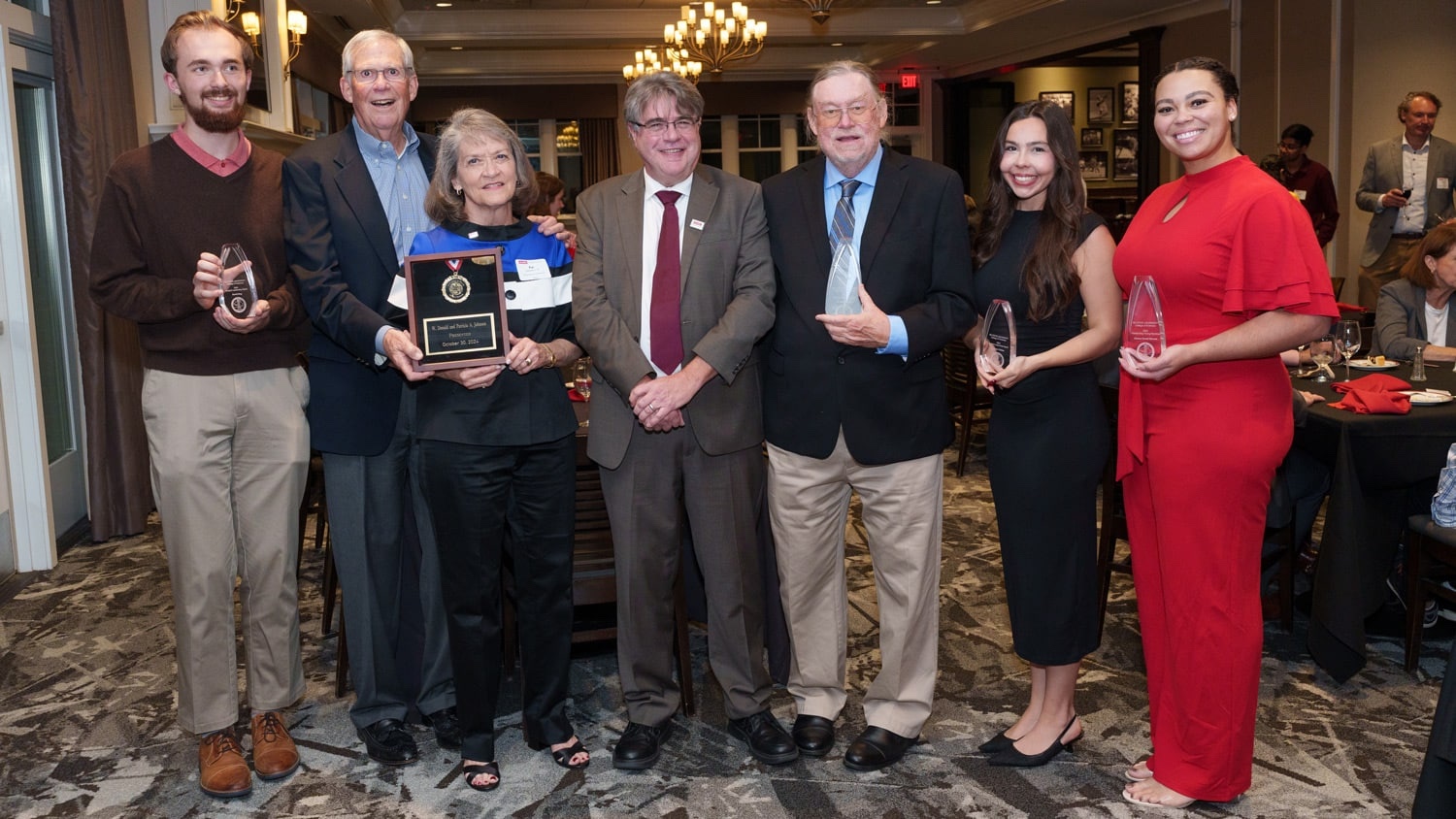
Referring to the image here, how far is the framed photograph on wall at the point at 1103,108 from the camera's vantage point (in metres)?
16.7

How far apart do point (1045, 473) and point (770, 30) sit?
41.3 ft

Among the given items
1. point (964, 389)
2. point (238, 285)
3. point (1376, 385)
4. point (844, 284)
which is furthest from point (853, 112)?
point (964, 389)

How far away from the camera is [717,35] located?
10.5 m

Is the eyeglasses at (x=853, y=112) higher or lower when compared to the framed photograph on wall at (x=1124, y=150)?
lower

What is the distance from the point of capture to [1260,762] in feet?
10.7

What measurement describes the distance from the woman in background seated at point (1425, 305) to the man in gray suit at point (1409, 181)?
3.64 m

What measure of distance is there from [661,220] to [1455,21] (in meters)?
9.35

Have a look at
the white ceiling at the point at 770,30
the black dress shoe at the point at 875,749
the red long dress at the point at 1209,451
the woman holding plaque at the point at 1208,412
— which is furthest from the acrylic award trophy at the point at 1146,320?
the white ceiling at the point at 770,30

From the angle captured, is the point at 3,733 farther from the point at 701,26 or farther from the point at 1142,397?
the point at 701,26

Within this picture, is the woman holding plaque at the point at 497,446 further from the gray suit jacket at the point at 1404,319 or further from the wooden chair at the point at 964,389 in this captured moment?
the wooden chair at the point at 964,389

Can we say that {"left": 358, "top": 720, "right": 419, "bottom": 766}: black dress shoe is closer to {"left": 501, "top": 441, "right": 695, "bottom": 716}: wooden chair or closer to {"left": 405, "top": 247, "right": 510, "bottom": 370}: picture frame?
{"left": 501, "top": 441, "right": 695, "bottom": 716}: wooden chair

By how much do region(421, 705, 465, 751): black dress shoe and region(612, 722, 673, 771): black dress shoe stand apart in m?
0.46

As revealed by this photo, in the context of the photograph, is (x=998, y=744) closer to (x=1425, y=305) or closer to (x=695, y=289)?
(x=695, y=289)

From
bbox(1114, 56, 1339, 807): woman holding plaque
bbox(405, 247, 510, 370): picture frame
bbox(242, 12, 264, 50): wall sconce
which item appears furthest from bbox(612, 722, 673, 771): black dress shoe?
bbox(242, 12, 264, 50): wall sconce
